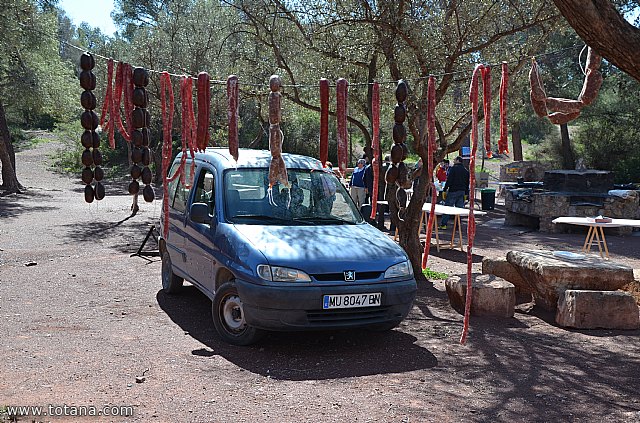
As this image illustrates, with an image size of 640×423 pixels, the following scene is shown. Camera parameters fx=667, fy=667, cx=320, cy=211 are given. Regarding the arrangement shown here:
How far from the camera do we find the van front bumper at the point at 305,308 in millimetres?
5812

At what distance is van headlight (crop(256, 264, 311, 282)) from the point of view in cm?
589

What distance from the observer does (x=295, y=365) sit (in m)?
5.85

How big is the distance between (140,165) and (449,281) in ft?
12.8

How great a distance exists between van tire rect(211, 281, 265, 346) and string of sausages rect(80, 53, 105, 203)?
2.05 metres

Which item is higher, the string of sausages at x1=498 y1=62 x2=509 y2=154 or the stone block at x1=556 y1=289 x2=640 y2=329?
the string of sausages at x1=498 y1=62 x2=509 y2=154

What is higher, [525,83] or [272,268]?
[525,83]

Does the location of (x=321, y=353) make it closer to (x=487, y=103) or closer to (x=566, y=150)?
(x=487, y=103)

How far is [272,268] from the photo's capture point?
5.92m

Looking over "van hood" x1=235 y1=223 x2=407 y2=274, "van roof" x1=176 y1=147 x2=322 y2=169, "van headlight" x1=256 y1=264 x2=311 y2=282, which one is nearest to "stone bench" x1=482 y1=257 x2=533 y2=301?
"van hood" x1=235 y1=223 x2=407 y2=274

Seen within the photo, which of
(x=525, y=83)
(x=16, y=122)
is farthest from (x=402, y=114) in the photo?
(x=16, y=122)

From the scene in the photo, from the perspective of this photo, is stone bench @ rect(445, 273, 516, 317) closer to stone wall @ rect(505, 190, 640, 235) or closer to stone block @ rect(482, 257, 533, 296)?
stone block @ rect(482, 257, 533, 296)

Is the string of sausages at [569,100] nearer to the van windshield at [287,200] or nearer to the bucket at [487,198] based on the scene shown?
the van windshield at [287,200]

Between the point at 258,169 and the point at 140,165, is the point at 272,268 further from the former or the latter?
the point at 140,165

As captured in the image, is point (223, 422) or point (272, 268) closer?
point (223, 422)
